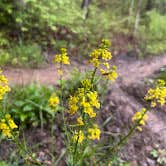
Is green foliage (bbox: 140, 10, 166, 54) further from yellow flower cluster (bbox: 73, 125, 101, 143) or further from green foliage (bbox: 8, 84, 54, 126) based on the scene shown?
yellow flower cluster (bbox: 73, 125, 101, 143)

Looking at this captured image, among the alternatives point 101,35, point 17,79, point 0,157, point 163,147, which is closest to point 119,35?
point 101,35

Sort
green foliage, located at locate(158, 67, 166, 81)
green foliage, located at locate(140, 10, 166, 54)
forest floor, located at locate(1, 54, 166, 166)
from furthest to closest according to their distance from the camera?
green foliage, located at locate(140, 10, 166, 54) < green foliage, located at locate(158, 67, 166, 81) < forest floor, located at locate(1, 54, 166, 166)

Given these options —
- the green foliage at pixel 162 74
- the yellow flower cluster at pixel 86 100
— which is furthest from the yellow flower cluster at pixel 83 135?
the green foliage at pixel 162 74

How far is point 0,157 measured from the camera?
4.45 metres

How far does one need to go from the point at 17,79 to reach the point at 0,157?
1911 millimetres

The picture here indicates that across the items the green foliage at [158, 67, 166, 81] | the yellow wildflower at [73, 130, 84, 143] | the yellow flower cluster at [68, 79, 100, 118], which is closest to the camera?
the yellow flower cluster at [68, 79, 100, 118]

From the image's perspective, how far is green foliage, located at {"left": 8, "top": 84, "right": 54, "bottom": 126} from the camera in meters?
4.79

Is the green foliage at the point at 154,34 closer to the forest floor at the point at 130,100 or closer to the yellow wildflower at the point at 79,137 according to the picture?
the forest floor at the point at 130,100

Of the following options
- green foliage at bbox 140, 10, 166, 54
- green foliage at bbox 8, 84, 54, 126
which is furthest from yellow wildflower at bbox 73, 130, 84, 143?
green foliage at bbox 140, 10, 166, 54

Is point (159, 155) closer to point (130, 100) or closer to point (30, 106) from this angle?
point (130, 100)

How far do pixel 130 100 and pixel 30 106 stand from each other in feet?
5.77

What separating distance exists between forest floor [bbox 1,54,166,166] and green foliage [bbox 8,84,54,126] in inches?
12.9

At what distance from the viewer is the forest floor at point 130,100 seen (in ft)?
16.0

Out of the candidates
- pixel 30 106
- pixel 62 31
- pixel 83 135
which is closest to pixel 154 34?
pixel 62 31
